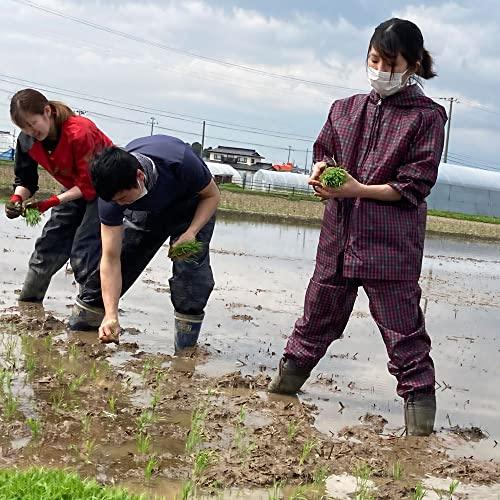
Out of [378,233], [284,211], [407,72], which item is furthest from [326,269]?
[284,211]

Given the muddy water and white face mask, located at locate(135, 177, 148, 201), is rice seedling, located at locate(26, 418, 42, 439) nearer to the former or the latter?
white face mask, located at locate(135, 177, 148, 201)

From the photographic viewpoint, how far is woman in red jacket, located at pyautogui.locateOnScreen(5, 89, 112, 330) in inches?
209

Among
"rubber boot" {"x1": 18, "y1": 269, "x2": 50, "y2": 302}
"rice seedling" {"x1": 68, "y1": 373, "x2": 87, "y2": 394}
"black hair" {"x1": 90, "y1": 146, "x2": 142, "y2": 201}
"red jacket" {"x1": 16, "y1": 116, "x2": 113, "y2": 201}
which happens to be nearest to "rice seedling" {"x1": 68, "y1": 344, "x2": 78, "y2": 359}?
"rice seedling" {"x1": 68, "y1": 373, "x2": 87, "y2": 394}

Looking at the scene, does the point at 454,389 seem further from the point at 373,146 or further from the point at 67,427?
the point at 67,427

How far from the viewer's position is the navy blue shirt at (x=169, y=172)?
481 cm

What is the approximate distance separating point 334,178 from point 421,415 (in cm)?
129

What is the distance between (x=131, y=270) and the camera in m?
5.48

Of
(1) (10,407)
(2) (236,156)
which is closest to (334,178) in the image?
(1) (10,407)

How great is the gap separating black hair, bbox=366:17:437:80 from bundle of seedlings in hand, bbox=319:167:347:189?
2.07 ft

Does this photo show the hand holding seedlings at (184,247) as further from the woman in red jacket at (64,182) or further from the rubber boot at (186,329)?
the woman in red jacket at (64,182)

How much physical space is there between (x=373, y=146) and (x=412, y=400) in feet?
4.34

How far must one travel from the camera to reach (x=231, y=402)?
14.7ft

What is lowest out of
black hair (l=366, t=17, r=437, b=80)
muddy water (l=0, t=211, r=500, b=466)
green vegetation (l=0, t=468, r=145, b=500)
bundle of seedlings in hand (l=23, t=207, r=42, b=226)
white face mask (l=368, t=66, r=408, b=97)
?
muddy water (l=0, t=211, r=500, b=466)

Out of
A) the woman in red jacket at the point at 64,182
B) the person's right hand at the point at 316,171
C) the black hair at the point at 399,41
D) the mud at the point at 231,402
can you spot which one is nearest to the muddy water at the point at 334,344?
the mud at the point at 231,402
